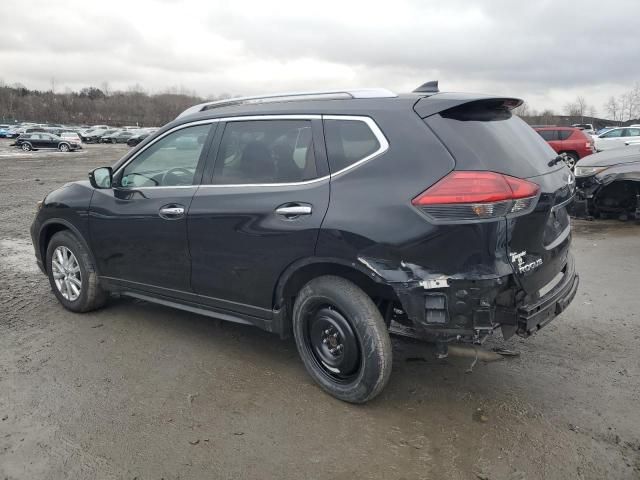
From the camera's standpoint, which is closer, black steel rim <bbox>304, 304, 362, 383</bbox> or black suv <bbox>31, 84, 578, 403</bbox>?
black suv <bbox>31, 84, 578, 403</bbox>

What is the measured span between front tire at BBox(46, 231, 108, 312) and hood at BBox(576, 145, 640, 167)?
25.8 feet

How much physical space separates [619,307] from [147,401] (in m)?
4.20

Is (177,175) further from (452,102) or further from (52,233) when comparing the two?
(452,102)

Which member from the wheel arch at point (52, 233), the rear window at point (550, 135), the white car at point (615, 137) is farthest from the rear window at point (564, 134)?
the wheel arch at point (52, 233)

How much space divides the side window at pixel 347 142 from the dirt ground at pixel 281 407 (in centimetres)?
151

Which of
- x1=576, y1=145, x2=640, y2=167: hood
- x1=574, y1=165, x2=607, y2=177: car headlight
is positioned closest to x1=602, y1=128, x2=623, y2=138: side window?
x1=576, y1=145, x2=640, y2=167: hood

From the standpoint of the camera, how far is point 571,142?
19.5m

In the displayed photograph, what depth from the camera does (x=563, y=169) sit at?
143 inches

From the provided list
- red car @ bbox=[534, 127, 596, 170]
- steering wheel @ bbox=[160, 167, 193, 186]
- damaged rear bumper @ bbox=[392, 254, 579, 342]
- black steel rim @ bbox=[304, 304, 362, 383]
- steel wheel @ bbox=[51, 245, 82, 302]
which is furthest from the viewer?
red car @ bbox=[534, 127, 596, 170]

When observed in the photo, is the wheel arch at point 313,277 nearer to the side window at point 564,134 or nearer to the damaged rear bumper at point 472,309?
the damaged rear bumper at point 472,309

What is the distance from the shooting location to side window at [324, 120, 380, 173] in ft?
10.4

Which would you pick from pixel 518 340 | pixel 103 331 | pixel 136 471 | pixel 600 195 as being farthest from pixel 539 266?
pixel 600 195

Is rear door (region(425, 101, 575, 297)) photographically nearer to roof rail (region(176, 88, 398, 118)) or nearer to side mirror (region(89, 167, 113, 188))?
roof rail (region(176, 88, 398, 118))

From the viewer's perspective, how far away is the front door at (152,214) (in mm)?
3959
